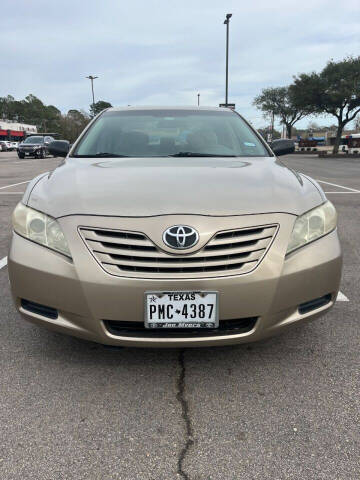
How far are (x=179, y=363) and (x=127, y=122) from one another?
2.07m

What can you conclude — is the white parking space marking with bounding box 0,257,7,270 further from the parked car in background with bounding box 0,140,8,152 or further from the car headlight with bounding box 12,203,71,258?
the parked car in background with bounding box 0,140,8,152

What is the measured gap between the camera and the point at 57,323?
203cm

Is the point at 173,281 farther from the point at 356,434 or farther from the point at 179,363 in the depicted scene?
the point at 356,434

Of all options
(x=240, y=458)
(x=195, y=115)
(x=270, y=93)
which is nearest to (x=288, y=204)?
(x=240, y=458)

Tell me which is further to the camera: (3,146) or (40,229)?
(3,146)

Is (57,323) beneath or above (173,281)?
beneath

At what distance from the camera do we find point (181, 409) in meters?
1.92

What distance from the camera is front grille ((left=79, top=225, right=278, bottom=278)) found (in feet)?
6.12

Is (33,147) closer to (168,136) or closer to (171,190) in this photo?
(168,136)

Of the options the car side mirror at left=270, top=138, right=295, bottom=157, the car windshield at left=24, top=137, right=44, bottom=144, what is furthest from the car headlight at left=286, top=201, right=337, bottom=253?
the car windshield at left=24, top=137, right=44, bottom=144

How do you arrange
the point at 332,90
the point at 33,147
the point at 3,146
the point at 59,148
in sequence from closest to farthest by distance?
the point at 59,148, the point at 33,147, the point at 332,90, the point at 3,146

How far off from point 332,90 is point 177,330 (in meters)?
35.3

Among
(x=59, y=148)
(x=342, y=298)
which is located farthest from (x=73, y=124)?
(x=342, y=298)

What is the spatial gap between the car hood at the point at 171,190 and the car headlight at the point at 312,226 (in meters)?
0.05
